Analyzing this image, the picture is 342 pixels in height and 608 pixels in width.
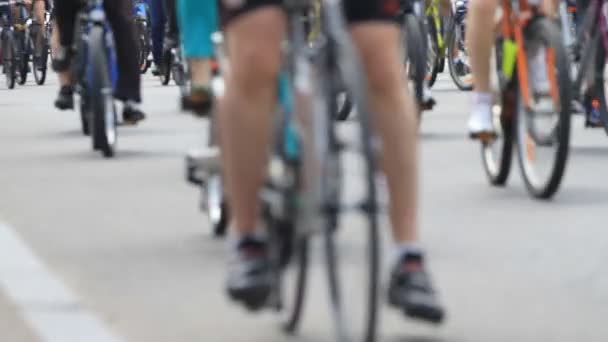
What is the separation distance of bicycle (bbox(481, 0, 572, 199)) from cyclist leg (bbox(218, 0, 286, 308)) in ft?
10.8

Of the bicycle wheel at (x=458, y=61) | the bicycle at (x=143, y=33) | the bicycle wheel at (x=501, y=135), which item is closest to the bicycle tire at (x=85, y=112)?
the bicycle wheel at (x=501, y=135)

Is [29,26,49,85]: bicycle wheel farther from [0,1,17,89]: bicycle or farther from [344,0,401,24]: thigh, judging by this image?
[344,0,401,24]: thigh

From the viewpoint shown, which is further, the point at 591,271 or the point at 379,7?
the point at 591,271

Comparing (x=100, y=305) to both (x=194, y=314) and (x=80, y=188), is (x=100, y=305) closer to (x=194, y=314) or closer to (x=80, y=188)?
(x=194, y=314)

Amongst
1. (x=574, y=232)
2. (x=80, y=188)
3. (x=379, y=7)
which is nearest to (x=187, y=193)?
(x=80, y=188)

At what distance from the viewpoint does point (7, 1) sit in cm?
2386

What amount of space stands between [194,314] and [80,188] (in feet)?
→ 12.5

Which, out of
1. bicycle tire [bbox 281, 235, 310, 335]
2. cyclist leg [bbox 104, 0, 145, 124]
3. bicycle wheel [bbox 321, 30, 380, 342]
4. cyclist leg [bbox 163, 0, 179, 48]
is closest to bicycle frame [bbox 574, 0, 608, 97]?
cyclist leg [bbox 104, 0, 145, 124]

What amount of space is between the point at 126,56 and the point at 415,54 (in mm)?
1783

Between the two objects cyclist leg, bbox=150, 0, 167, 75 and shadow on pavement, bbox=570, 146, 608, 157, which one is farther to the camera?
cyclist leg, bbox=150, 0, 167, 75

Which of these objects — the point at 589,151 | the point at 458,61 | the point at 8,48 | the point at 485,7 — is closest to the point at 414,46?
the point at 589,151

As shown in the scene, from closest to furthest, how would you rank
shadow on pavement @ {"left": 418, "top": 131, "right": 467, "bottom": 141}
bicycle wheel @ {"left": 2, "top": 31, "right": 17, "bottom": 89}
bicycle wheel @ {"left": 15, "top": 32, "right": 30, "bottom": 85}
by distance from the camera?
shadow on pavement @ {"left": 418, "top": 131, "right": 467, "bottom": 141} → bicycle wheel @ {"left": 2, "top": 31, "right": 17, "bottom": 89} → bicycle wheel @ {"left": 15, "top": 32, "right": 30, "bottom": 85}

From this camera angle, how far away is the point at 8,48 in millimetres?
23156

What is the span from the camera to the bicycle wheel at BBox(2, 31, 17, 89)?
2234 centimetres
